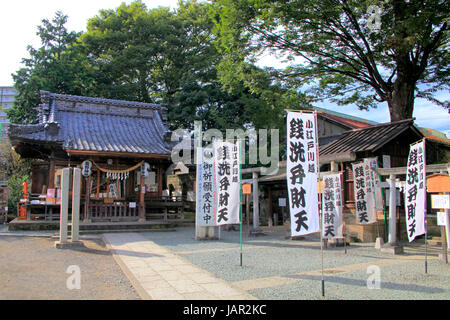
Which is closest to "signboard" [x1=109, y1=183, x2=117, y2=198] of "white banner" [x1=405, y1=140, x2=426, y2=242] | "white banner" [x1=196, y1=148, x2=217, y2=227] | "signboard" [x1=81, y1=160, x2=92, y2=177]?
"signboard" [x1=81, y1=160, x2=92, y2=177]

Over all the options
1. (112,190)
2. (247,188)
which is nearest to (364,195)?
(247,188)

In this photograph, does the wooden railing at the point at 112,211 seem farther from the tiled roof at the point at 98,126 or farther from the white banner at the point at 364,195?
the white banner at the point at 364,195

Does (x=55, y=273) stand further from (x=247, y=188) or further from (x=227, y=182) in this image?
(x=247, y=188)

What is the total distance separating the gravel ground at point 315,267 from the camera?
583 cm

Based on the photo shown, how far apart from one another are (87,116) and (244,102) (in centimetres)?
965

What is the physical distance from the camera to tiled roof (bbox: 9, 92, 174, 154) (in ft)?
52.1

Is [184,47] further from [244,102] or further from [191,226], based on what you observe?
[191,226]

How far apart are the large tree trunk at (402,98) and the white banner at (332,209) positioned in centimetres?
538

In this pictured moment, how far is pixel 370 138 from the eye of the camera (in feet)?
42.7

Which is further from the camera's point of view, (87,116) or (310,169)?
(87,116)

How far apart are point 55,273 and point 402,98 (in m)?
13.8

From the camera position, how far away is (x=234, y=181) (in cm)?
1023

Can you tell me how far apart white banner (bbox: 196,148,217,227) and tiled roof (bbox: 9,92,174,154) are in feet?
17.3
